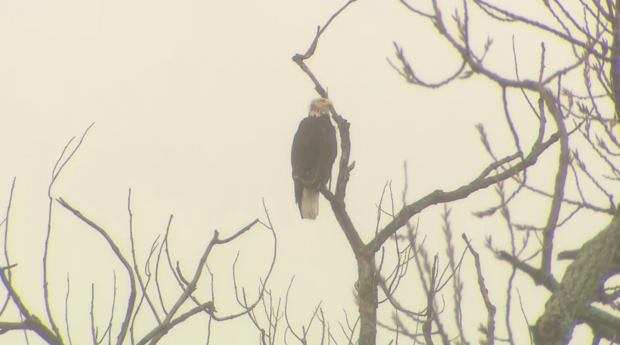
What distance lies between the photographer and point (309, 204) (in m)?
5.21

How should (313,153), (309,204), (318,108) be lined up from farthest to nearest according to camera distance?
(309,204) → (318,108) → (313,153)

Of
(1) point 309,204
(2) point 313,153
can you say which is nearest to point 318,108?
(2) point 313,153

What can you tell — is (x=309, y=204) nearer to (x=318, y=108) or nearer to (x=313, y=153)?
(x=313, y=153)

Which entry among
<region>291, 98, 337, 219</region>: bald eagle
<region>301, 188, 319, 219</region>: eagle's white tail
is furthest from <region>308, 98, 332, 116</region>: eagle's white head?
<region>301, 188, 319, 219</region>: eagle's white tail

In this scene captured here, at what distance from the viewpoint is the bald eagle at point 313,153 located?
16.2 feet

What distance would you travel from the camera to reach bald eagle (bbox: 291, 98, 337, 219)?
4945mm

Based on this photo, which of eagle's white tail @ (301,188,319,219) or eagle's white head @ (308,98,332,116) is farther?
eagle's white tail @ (301,188,319,219)

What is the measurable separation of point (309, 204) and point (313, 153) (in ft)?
1.38

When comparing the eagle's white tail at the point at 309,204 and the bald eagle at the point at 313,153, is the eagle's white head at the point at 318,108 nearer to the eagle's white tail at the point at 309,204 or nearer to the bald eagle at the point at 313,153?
the bald eagle at the point at 313,153

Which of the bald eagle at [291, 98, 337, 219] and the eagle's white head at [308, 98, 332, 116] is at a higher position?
the eagle's white head at [308, 98, 332, 116]

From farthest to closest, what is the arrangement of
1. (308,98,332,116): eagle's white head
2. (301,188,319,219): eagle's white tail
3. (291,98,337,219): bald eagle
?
(301,188,319,219): eagle's white tail, (308,98,332,116): eagle's white head, (291,98,337,219): bald eagle

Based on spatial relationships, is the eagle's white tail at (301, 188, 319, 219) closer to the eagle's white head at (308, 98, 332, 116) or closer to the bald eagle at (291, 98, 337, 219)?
the bald eagle at (291, 98, 337, 219)

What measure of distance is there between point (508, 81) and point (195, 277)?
878mm

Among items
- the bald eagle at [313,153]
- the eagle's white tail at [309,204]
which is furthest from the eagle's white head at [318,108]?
the eagle's white tail at [309,204]
